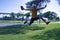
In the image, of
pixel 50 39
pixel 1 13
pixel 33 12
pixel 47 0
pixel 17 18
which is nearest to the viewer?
pixel 50 39

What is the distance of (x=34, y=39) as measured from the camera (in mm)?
9742

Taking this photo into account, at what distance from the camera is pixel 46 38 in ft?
32.6

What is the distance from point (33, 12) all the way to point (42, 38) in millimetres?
2826

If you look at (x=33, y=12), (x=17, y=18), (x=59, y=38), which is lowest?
(x=17, y=18)

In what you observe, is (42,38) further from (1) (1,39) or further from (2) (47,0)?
(2) (47,0)

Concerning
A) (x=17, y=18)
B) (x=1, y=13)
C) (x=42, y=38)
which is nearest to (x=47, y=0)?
(x=42, y=38)

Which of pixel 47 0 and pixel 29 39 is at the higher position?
pixel 47 0

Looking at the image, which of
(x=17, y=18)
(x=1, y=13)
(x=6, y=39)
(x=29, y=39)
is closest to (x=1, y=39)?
(x=6, y=39)

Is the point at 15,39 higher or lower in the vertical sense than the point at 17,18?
higher

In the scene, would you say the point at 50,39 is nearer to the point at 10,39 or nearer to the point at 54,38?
the point at 54,38

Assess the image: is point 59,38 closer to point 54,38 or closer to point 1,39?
point 54,38

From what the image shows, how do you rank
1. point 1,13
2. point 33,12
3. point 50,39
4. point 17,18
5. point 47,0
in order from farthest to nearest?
point 17,18 → point 1,13 → point 47,0 → point 33,12 → point 50,39

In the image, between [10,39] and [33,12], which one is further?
[33,12]

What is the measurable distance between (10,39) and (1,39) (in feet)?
1.57
